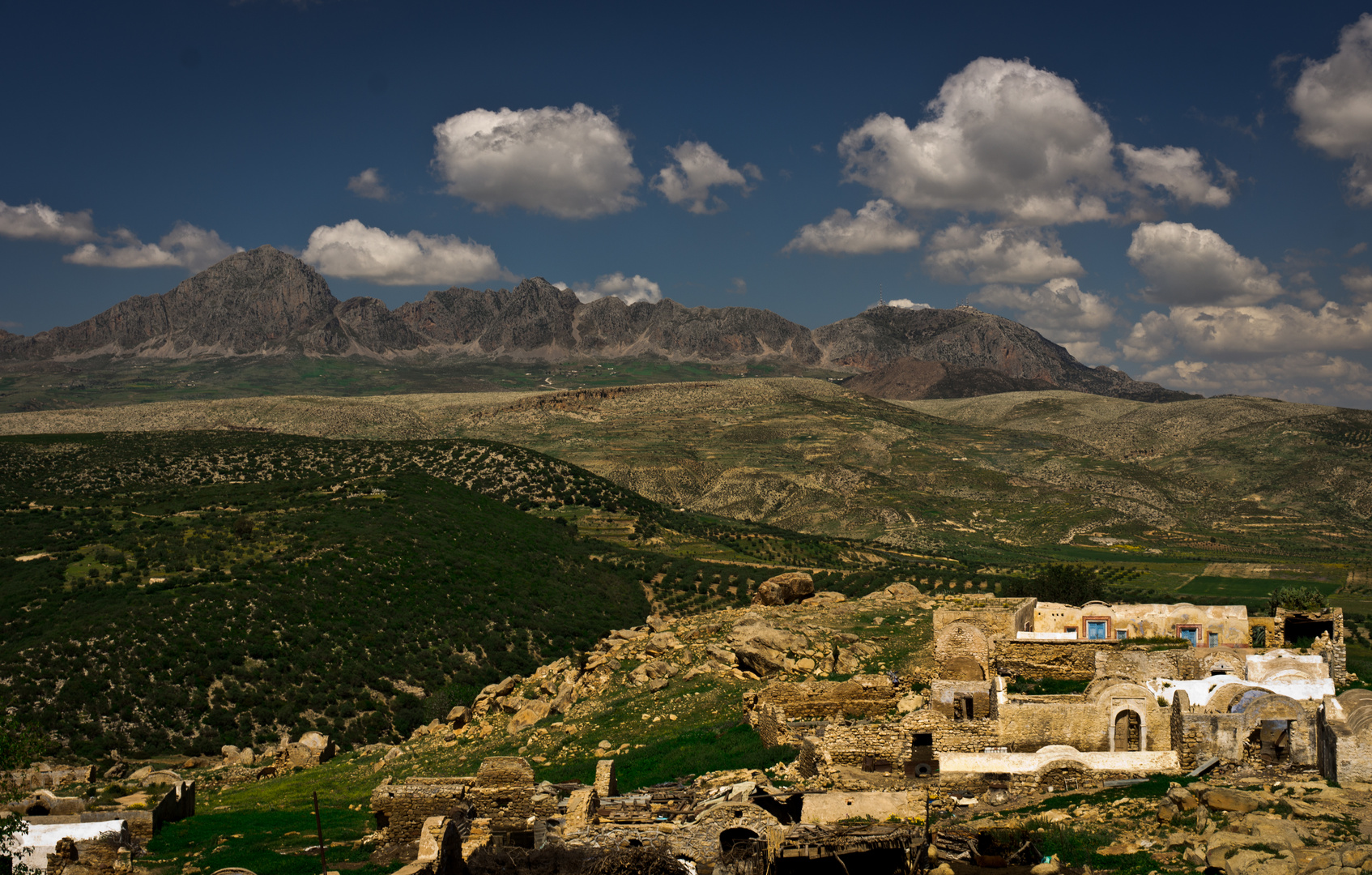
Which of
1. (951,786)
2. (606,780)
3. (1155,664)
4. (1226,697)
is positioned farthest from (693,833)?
(1155,664)

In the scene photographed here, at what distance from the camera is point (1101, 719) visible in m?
17.7

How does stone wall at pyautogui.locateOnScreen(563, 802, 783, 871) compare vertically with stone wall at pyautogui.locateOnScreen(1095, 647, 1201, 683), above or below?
below

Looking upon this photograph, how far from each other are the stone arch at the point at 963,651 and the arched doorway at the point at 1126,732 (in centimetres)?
626

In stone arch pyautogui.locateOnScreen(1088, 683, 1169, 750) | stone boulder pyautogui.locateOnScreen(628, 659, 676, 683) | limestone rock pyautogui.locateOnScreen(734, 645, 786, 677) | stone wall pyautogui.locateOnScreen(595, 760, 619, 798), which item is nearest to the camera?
stone arch pyautogui.locateOnScreen(1088, 683, 1169, 750)

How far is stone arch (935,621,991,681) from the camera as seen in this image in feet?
79.3

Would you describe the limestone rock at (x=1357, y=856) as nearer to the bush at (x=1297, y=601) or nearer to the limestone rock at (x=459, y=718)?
the limestone rock at (x=459, y=718)

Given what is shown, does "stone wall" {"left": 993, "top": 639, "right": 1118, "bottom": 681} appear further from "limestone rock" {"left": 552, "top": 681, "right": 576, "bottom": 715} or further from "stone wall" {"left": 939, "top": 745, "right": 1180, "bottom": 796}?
"limestone rock" {"left": 552, "top": 681, "right": 576, "bottom": 715}

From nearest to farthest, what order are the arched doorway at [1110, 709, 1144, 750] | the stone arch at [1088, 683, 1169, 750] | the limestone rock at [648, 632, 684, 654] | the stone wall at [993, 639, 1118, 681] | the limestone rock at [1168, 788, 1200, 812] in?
the limestone rock at [1168, 788, 1200, 812]
the stone arch at [1088, 683, 1169, 750]
the arched doorway at [1110, 709, 1144, 750]
the stone wall at [993, 639, 1118, 681]
the limestone rock at [648, 632, 684, 654]

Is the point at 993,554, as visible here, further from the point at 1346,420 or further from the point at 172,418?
the point at 172,418

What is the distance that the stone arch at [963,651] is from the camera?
24156 mm

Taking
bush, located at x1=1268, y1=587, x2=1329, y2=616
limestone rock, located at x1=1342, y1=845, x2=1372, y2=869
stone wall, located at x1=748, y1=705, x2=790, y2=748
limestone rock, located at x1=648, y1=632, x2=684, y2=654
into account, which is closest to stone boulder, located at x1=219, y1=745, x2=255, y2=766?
limestone rock, located at x1=648, y1=632, x2=684, y2=654

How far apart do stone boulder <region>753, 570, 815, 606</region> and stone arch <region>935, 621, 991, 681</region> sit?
15015 millimetres

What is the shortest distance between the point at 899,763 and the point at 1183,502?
167783 millimetres

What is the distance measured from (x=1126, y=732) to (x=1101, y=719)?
51cm
